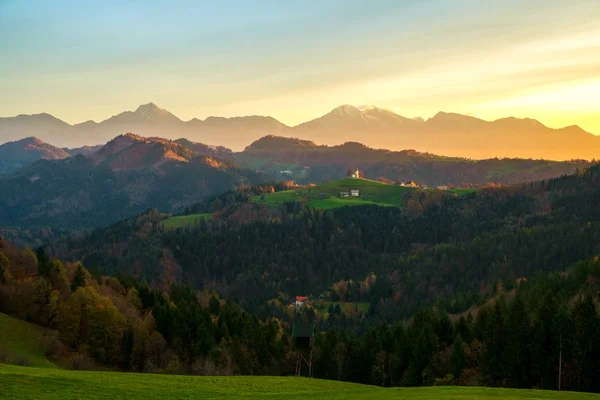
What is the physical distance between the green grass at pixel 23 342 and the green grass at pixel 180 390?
1611 cm

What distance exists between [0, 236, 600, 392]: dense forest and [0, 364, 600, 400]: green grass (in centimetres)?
1874

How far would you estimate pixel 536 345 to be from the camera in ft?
256

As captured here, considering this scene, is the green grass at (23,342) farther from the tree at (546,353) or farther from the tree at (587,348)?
the tree at (587,348)

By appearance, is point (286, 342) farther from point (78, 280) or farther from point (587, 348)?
point (587, 348)

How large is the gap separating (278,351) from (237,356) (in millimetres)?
8830

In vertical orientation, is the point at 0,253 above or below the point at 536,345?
above

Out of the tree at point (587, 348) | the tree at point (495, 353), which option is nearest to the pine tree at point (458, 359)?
the tree at point (495, 353)

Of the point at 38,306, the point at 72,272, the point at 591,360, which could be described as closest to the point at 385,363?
the point at 591,360

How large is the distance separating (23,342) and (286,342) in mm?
44762

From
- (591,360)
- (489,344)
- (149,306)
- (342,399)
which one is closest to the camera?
(342,399)

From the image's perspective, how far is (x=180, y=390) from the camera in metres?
53.6

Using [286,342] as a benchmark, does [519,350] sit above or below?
above

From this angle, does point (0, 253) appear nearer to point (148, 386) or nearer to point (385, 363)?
point (148, 386)

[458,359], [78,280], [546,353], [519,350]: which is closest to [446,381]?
[458,359]
